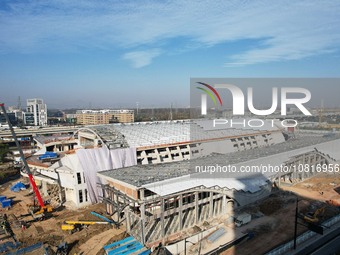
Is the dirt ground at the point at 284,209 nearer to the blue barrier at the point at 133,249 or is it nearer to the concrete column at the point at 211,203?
the concrete column at the point at 211,203

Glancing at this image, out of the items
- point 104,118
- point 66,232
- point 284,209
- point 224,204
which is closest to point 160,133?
point 224,204

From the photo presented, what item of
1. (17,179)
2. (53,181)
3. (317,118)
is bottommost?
(17,179)

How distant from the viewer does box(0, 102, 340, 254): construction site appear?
55.9 ft

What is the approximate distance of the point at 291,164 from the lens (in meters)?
27.4

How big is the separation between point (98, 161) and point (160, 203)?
9.92m

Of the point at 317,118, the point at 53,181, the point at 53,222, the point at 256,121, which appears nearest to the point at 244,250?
the point at 53,222

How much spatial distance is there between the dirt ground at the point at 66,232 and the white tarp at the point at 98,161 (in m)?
1.90

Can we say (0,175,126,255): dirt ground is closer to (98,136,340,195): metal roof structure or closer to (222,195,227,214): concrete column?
(98,136,340,195): metal roof structure

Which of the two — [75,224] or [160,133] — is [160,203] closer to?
[75,224]

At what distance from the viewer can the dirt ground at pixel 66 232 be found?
17.3 meters

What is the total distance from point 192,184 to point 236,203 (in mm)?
4496

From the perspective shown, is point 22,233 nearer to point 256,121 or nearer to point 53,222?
point 53,222

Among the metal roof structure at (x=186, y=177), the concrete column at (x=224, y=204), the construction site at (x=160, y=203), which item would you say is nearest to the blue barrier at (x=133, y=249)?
the construction site at (x=160, y=203)

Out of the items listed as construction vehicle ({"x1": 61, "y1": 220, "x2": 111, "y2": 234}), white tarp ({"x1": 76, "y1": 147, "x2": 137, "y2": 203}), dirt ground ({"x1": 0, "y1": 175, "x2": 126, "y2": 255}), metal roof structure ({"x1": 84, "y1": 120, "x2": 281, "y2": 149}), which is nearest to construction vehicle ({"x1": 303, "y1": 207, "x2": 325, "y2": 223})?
dirt ground ({"x1": 0, "y1": 175, "x2": 126, "y2": 255})
